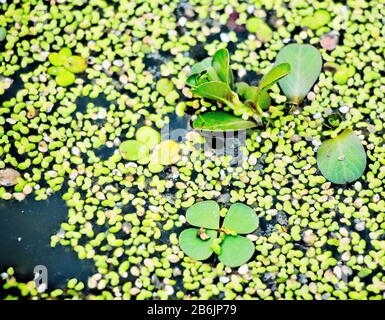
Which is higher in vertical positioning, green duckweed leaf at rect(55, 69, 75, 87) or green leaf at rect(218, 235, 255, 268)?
green duckweed leaf at rect(55, 69, 75, 87)

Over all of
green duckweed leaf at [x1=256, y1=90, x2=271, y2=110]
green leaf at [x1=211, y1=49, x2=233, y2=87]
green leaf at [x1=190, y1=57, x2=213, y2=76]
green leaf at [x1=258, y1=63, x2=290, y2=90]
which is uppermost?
green leaf at [x1=190, y1=57, x2=213, y2=76]

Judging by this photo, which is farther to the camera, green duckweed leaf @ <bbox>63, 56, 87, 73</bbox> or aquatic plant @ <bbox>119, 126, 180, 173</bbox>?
green duckweed leaf @ <bbox>63, 56, 87, 73</bbox>

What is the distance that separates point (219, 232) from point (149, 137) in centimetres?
49

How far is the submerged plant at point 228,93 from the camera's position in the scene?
1.94 metres

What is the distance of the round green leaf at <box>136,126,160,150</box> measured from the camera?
6.83 feet

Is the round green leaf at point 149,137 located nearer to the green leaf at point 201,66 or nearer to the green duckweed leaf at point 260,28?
the green leaf at point 201,66

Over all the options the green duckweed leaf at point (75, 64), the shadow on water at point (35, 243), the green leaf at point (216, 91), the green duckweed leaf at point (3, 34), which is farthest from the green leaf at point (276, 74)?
the green duckweed leaf at point (3, 34)

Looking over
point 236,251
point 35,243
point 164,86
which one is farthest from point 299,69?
point 35,243

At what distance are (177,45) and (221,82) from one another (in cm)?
45

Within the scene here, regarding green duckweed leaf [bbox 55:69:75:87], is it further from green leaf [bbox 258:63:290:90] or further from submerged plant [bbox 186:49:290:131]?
green leaf [bbox 258:63:290:90]

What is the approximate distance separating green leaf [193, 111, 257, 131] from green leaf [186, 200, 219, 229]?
296 millimetres

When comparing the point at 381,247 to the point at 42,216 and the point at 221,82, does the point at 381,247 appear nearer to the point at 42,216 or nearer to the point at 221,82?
the point at 221,82

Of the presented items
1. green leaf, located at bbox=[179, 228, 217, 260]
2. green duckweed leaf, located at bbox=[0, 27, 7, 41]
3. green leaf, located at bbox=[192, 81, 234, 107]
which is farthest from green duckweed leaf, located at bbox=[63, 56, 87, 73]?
green leaf, located at bbox=[179, 228, 217, 260]

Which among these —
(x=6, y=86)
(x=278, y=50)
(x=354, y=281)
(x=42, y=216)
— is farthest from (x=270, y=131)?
(x=6, y=86)
